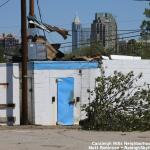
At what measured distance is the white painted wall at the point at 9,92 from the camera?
23391 millimetres

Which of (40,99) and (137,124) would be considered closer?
(137,124)

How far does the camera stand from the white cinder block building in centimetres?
2361

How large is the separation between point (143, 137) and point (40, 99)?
21.7 ft

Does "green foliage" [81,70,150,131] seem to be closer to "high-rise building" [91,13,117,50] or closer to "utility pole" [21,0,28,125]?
"utility pole" [21,0,28,125]

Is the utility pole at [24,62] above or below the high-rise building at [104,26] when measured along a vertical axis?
below

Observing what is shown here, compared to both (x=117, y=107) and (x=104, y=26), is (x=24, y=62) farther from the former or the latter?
(x=104, y=26)

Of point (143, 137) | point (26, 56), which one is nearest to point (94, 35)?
point (26, 56)

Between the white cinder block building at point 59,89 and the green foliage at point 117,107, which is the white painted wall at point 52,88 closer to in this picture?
the white cinder block building at point 59,89

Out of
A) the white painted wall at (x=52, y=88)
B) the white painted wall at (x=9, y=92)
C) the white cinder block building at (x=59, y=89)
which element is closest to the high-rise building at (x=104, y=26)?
the white painted wall at (x=52, y=88)

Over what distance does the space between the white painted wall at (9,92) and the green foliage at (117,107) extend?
2.99 m

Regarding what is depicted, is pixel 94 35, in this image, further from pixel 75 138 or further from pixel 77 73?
pixel 75 138

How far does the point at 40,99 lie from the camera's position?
23641mm

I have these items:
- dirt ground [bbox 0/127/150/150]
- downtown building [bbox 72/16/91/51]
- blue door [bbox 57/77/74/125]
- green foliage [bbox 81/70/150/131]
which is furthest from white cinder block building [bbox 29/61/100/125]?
downtown building [bbox 72/16/91/51]

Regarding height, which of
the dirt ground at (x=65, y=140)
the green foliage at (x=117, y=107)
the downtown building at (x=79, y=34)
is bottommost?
the dirt ground at (x=65, y=140)
